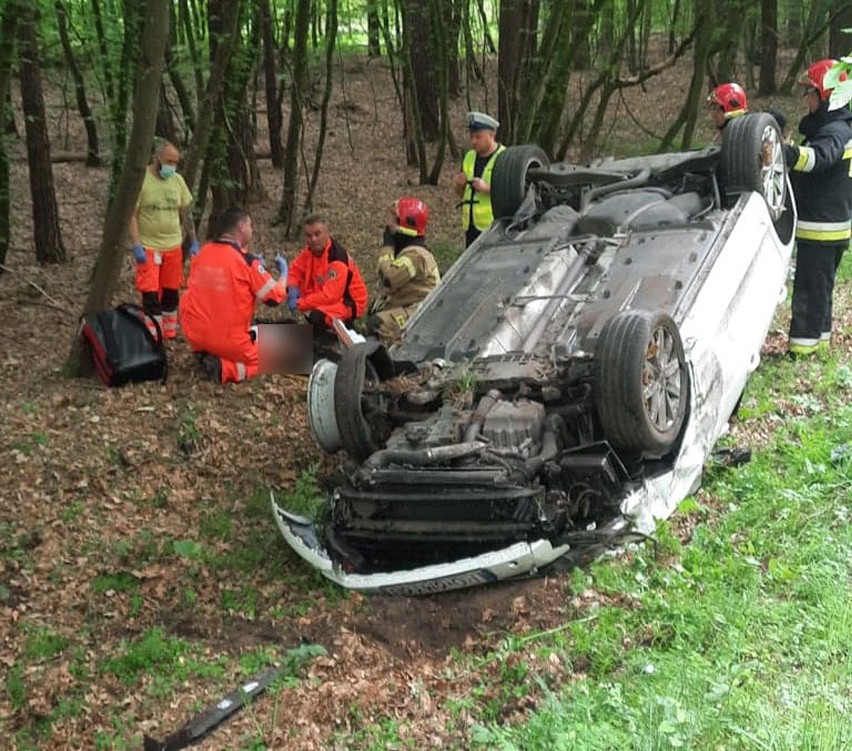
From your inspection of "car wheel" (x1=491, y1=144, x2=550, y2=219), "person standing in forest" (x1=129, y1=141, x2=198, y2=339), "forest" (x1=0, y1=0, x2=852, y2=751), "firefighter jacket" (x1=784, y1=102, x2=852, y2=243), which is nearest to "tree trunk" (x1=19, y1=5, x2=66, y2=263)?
"forest" (x1=0, y1=0, x2=852, y2=751)

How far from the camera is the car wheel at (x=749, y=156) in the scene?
19.1 ft

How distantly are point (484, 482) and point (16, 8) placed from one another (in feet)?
16.9

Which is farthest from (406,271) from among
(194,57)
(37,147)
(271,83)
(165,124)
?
(271,83)

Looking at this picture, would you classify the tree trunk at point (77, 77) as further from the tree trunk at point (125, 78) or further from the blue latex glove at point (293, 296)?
the blue latex glove at point (293, 296)

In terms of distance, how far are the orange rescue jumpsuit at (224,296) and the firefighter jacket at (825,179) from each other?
3.77 meters

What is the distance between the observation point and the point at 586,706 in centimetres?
310

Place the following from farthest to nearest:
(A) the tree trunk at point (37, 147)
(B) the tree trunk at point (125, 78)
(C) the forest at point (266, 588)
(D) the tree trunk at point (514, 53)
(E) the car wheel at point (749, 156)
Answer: (D) the tree trunk at point (514, 53)
(A) the tree trunk at point (37, 147)
(B) the tree trunk at point (125, 78)
(E) the car wheel at point (749, 156)
(C) the forest at point (266, 588)

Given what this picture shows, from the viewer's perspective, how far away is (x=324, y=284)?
7.03 m

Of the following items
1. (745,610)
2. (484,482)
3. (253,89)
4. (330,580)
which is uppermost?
(253,89)

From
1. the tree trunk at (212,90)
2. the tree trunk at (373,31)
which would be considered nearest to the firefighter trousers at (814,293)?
the tree trunk at (212,90)

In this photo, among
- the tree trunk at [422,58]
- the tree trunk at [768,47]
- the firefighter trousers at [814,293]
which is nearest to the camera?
the firefighter trousers at [814,293]

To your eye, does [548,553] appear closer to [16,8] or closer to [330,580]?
[330,580]

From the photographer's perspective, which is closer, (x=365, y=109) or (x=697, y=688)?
(x=697, y=688)

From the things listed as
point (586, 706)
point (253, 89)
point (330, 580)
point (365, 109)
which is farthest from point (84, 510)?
point (365, 109)
